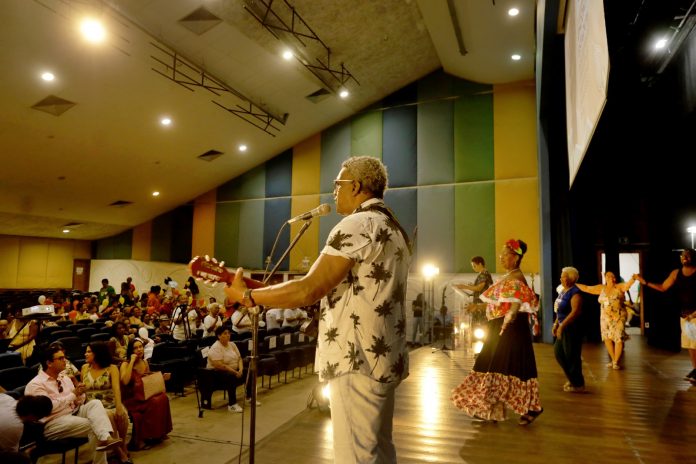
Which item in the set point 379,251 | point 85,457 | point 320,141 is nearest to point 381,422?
point 379,251

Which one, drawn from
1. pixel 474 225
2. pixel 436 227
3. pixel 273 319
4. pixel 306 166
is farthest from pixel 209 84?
pixel 474 225

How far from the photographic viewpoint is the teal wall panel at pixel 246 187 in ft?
53.3

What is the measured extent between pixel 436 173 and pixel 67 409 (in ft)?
37.7

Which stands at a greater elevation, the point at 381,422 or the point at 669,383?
the point at 381,422

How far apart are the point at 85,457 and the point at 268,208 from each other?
11.7m

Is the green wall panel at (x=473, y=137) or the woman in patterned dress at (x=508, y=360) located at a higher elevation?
the green wall panel at (x=473, y=137)

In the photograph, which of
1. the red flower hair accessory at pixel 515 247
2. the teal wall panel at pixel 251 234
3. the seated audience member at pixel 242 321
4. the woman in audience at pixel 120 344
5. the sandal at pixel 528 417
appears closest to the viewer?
the seated audience member at pixel 242 321

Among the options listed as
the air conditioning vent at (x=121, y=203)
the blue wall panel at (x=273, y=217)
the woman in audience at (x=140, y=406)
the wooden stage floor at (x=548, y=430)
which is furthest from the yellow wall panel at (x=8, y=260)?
the wooden stage floor at (x=548, y=430)

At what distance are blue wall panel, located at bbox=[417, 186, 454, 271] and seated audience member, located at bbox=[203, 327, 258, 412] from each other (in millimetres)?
7805

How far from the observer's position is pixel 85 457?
4.79 metres

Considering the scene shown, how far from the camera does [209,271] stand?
5.81ft

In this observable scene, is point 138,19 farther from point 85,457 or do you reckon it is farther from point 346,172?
point 346,172

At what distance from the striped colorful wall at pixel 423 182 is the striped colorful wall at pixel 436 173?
28 mm

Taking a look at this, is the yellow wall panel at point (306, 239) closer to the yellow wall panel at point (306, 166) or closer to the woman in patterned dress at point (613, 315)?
the yellow wall panel at point (306, 166)
